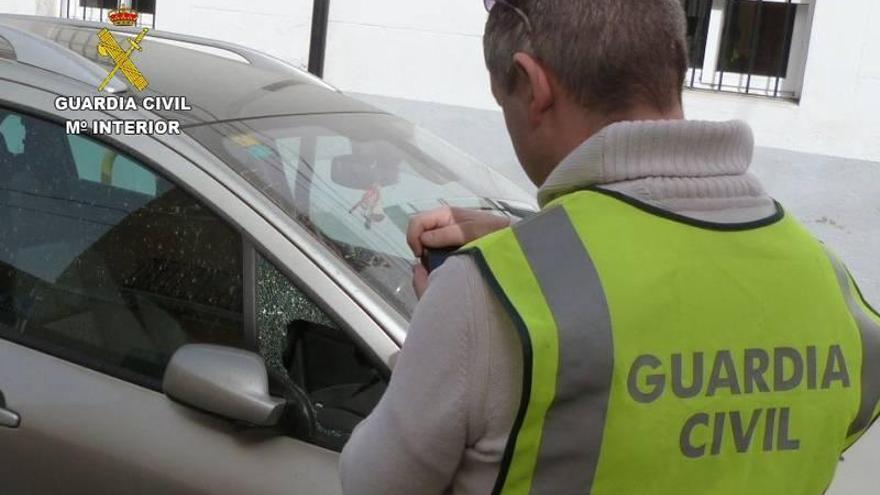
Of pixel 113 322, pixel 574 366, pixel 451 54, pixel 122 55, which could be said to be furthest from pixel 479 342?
pixel 451 54

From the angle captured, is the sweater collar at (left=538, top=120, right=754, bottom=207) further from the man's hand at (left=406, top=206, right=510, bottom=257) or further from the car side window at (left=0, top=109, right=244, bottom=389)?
the car side window at (left=0, top=109, right=244, bottom=389)

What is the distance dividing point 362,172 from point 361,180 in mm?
43

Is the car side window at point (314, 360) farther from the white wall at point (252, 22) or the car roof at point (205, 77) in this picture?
the white wall at point (252, 22)

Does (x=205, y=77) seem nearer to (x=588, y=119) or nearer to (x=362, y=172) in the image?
(x=362, y=172)

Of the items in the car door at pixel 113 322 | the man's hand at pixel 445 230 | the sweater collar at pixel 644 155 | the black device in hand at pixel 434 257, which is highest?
the sweater collar at pixel 644 155

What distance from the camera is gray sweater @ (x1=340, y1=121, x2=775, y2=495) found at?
1.16 m

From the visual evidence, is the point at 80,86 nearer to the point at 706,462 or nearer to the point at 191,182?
the point at 191,182

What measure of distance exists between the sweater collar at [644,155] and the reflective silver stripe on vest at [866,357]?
0.78ft

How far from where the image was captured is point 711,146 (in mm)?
1284

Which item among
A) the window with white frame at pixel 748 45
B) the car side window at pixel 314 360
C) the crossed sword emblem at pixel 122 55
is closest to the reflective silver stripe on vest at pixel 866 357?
the car side window at pixel 314 360

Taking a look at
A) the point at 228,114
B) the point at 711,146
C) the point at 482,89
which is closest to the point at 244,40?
the point at 482,89

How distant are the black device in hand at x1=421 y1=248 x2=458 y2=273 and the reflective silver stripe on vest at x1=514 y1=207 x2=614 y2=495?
28 cm

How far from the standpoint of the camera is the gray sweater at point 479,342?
1.16 m

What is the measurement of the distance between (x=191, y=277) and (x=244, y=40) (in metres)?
5.45
